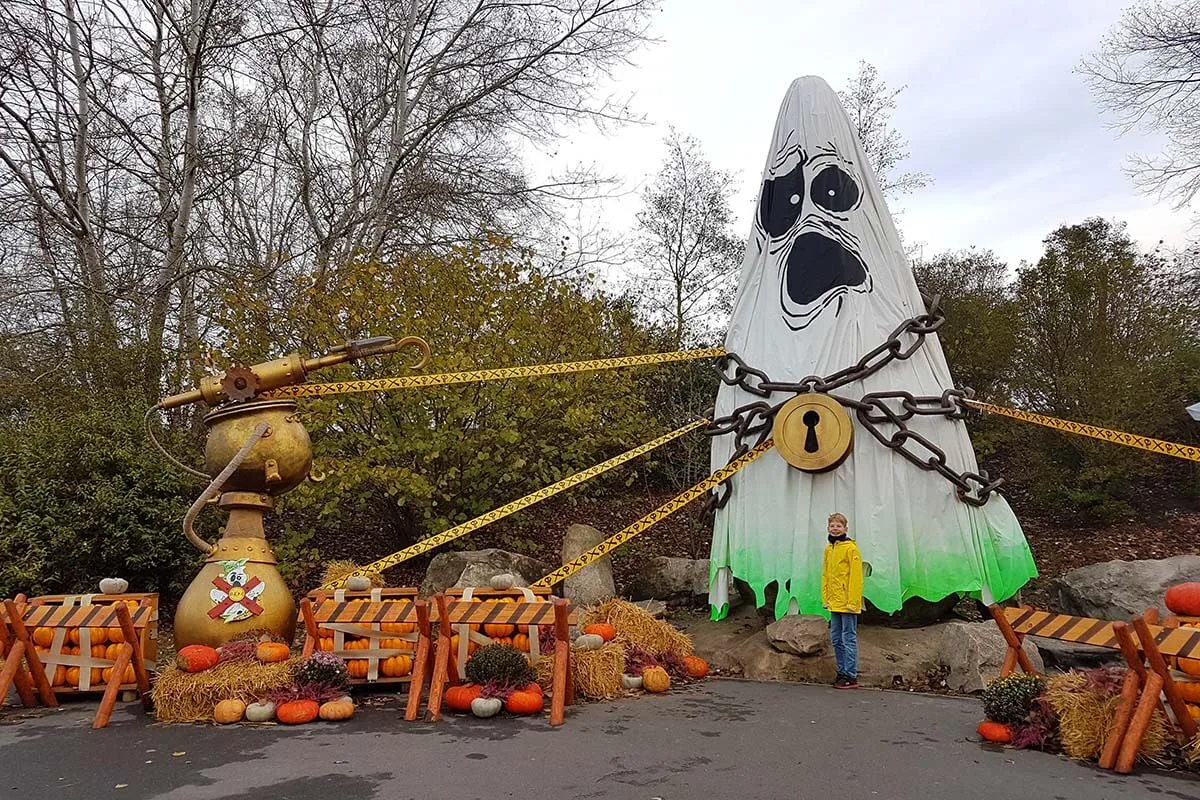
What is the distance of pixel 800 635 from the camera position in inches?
259

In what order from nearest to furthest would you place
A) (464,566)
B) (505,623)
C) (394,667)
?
(505,623) < (394,667) < (464,566)

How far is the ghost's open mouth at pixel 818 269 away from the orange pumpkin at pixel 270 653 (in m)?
4.86

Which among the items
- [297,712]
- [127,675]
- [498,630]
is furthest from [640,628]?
[127,675]

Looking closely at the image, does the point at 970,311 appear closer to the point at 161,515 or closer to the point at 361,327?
the point at 361,327

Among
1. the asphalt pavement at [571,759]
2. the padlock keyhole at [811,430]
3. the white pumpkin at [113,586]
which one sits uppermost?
the padlock keyhole at [811,430]

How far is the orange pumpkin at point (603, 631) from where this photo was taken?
19.4 feet

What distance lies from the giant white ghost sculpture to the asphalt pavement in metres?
1.52

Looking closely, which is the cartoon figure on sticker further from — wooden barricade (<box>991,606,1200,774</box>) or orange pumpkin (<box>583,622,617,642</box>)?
wooden barricade (<box>991,606,1200,774</box>)

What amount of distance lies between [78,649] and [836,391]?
5.86 m

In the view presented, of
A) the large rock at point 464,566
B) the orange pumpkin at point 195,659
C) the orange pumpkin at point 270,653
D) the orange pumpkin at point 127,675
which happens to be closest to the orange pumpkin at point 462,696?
the orange pumpkin at point 270,653

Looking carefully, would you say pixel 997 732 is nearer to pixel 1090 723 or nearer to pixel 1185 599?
pixel 1090 723

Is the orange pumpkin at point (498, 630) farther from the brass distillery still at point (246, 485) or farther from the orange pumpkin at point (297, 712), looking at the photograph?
the brass distillery still at point (246, 485)

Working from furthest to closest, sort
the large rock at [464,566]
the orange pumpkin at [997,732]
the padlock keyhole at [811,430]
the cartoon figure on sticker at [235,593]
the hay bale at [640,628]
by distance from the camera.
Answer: the large rock at [464,566], the padlock keyhole at [811,430], the hay bale at [640,628], the cartoon figure on sticker at [235,593], the orange pumpkin at [997,732]

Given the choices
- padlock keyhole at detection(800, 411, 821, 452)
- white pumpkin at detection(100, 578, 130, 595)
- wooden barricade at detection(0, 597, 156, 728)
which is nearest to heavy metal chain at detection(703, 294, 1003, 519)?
padlock keyhole at detection(800, 411, 821, 452)
